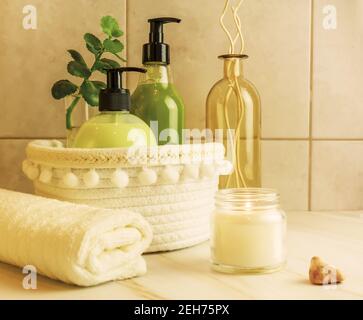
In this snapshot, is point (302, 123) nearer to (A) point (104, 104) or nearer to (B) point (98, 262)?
(A) point (104, 104)

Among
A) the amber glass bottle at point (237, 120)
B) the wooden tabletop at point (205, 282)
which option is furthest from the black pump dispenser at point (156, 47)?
the wooden tabletop at point (205, 282)

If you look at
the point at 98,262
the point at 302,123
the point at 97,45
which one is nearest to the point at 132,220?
the point at 98,262

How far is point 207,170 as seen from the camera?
0.60 m

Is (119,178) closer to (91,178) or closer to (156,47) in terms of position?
(91,178)

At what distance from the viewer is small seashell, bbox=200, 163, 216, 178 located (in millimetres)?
593

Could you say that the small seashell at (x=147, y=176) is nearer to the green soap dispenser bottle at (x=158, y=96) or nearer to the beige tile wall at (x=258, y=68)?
the green soap dispenser bottle at (x=158, y=96)

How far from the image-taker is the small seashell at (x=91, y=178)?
55 centimetres

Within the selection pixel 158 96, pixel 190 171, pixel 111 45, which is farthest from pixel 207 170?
pixel 111 45

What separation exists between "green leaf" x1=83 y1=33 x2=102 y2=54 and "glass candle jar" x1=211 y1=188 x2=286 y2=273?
30 cm

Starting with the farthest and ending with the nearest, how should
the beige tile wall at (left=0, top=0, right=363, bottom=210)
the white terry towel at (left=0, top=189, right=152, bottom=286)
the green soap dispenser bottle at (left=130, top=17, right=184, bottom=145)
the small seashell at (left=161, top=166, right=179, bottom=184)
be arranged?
the beige tile wall at (left=0, top=0, right=363, bottom=210) < the green soap dispenser bottle at (left=130, top=17, right=184, bottom=145) < the small seashell at (left=161, top=166, right=179, bottom=184) < the white terry towel at (left=0, top=189, right=152, bottom=286)

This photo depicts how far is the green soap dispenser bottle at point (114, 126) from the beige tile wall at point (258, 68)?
0.26 m

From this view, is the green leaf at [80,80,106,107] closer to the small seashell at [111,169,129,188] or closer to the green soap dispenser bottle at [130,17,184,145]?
the green soap dispenser bottle at [130,17,184,145]

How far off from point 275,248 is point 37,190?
0.91 ft

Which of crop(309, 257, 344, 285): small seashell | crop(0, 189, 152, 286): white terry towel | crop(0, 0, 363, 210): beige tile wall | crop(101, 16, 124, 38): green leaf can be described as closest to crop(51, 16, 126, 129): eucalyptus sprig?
crop(101, 16, 124, 38): green leaf
